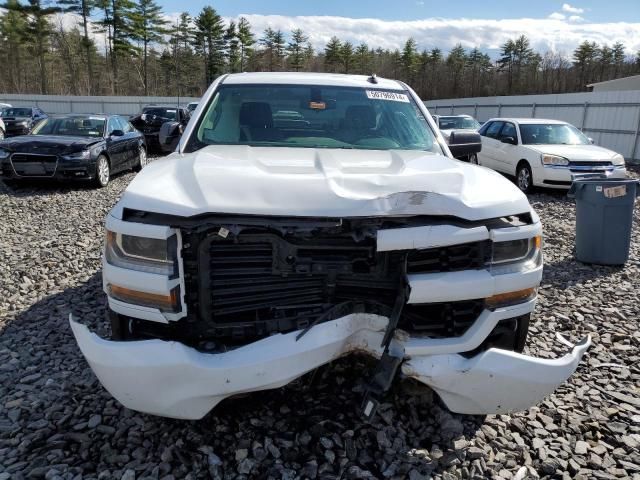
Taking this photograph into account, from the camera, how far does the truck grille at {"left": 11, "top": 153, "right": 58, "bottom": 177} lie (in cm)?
922

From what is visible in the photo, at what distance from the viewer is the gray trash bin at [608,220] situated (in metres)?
5.91

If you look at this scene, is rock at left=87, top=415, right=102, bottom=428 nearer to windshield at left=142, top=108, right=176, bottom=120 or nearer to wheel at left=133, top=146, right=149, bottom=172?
wheel at left=133, top=146, right=149, bottom=172

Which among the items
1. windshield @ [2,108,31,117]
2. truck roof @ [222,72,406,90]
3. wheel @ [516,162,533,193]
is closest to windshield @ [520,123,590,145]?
wheel @ [516,162,533,193]

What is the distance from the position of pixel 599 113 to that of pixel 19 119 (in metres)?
22.7

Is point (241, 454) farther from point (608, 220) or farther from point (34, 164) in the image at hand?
point (34, 164)

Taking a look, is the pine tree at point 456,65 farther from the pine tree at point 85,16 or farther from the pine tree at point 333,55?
the pine tree at point 85,16

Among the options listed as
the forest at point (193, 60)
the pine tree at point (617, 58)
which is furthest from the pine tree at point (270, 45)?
the pine tree at point (617, 58)

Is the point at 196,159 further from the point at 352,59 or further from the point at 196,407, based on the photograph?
the point at 352,59

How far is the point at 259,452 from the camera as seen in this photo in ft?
8.19

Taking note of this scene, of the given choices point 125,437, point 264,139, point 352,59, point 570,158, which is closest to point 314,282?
point 125,437

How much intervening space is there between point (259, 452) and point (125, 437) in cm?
73

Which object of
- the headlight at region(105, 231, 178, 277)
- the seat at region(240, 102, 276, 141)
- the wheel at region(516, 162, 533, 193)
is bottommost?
the wheel at region(516, 162, 533, 193)

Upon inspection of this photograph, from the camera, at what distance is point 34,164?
9266 mm

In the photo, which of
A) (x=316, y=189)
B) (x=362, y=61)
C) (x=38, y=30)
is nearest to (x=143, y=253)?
(x=316, y=189)
